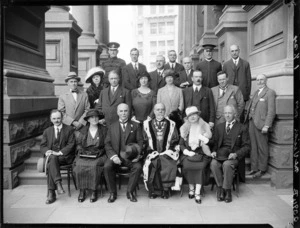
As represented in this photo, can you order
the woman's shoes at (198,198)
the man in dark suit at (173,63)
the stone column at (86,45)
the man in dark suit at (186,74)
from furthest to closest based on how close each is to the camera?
the stone column at (86,45)
the man in dark suit at (173,63)
the man in dark suit at (186,74)
the woman's shoes at (198,198)

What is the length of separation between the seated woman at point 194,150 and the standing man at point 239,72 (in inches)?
61.2

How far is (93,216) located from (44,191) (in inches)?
55.8

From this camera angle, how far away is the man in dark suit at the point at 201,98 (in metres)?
5.54

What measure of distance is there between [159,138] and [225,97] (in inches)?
59.8

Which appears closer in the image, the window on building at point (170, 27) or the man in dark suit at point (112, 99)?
the man in dark suit at point (112, 99)

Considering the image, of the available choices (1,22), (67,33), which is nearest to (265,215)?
(1,22)

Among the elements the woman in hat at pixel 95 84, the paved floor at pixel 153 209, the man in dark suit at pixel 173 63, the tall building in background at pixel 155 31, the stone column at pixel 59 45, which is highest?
the tall building in background at pixel 155 31

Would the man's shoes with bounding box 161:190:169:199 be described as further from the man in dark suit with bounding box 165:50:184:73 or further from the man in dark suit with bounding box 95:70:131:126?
the man in dark suit with bounding box 165:50:184:73

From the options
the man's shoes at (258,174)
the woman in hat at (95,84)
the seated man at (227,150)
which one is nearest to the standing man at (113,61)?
the woman in hat at (95,84)

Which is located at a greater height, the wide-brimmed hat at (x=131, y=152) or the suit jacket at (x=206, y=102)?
the suit jacket at (x=206, y=102)

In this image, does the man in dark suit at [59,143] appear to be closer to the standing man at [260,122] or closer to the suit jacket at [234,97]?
the suit jacket at [234,97]

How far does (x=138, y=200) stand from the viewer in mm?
4750

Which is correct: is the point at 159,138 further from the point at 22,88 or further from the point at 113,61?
the point at 113,61

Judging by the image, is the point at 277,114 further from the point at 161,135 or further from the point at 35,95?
the point at 35,95
